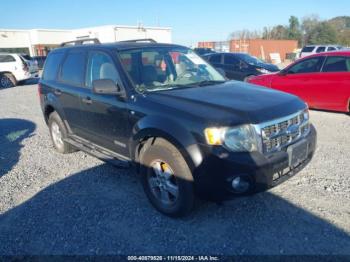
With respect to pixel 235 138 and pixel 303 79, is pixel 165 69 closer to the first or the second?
pixel 235 138

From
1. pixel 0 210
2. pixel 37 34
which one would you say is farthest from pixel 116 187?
pixel 37 34

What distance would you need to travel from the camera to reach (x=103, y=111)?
13.7ft

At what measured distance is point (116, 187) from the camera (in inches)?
174

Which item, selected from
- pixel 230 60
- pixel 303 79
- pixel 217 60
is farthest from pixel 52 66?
pixel 217 60

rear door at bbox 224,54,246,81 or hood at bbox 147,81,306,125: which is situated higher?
hood at bbox 147,81,306,125

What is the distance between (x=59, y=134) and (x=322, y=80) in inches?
253

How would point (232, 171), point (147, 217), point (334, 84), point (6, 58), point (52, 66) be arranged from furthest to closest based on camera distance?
point (6, 58) < point (334, 84) < point (52, 66) < point (147, 217) < point (232, 171)

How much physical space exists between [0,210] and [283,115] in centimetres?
357

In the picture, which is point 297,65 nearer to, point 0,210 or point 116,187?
point 116,187

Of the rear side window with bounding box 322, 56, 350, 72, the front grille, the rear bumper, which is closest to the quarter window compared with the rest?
the rear bumper

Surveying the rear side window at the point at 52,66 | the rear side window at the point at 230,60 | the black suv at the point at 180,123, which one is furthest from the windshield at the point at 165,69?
the rear side window at the point at 230,60

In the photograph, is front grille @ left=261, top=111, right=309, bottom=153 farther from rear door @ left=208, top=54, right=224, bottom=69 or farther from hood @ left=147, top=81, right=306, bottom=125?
rear door @ left=208, top=54, right=224, bottom=69

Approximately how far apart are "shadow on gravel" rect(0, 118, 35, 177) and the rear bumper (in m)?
3.74

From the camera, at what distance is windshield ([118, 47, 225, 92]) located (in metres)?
3.93
